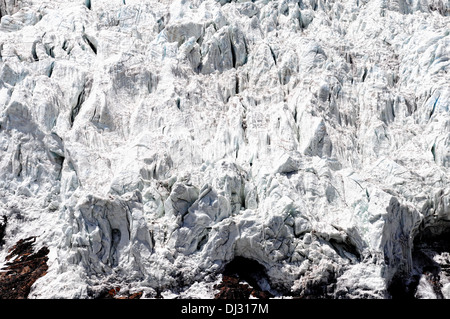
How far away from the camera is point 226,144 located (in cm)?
1747

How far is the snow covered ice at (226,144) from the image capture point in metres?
14.2

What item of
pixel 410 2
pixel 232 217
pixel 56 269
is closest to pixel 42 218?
pixel 56 269

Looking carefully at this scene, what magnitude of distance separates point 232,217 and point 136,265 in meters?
3.27

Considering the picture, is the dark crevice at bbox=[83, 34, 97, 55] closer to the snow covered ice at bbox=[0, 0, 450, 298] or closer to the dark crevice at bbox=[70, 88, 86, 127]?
the snow covered ice at bbox=[0, 0, 450, 298]

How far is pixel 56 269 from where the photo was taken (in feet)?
46.5

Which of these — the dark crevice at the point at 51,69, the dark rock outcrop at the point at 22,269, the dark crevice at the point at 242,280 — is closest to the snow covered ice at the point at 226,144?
the dark crevice at the point at 51,69

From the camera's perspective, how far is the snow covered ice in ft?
46.5

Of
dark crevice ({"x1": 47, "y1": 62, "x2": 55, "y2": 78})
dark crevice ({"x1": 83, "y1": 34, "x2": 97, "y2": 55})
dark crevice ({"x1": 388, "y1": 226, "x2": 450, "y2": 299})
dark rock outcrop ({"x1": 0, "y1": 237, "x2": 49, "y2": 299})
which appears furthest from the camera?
dark crevice ({"x1": 83, "y1": 34, "x2": 97, "y2": 55})

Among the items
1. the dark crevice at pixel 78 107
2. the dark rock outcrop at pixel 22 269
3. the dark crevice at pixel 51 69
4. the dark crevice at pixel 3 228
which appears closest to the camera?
the dark rock outcrop at pixel 22 269

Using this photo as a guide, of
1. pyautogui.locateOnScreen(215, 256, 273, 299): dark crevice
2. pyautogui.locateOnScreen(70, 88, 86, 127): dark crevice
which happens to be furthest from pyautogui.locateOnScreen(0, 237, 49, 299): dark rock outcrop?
pyautogui.locateOnScreen(215, 256, 273, 299): dark crevice

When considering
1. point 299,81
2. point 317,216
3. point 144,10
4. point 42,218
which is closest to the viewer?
point 317,216

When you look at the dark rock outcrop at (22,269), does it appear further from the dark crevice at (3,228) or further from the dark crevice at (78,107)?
the dark crevice at (78,107)

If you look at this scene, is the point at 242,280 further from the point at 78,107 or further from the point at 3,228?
the point at 78,107

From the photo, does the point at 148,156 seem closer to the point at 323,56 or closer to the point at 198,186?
the point at 198,186
